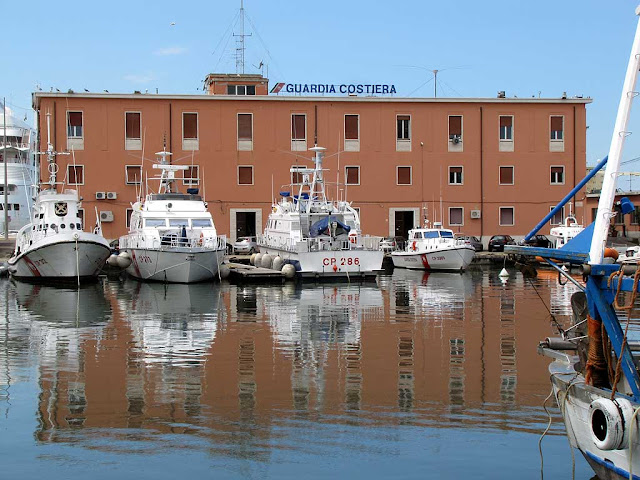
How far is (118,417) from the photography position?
11.4m

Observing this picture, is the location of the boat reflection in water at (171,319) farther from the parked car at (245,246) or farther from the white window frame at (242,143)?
the white window frame at (242,143)

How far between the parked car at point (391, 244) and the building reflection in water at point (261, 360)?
788 inches

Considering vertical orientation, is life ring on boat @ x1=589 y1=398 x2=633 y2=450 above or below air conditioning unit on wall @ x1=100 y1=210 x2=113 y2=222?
below

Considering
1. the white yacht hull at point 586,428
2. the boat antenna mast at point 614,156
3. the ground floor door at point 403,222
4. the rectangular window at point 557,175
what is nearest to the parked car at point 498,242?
the ground floor door at point 403,222

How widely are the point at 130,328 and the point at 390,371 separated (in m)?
8.21

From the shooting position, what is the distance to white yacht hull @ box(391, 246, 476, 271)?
41656mm

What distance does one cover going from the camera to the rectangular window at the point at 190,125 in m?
51.0

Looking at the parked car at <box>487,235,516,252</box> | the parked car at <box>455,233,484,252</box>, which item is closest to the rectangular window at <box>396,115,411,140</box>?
the parked car at <box>455,233,484,252</box>

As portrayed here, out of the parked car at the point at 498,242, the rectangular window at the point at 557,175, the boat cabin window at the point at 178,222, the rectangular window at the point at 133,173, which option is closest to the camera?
the boat cabin window at the point at 178,222

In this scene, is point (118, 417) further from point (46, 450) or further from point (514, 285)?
point (514, 285)

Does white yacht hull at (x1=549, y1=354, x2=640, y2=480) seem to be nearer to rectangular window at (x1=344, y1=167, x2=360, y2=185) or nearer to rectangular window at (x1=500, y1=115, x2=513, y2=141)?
rectangular window at (x1=344, y1=167, x2=360, y2=185)

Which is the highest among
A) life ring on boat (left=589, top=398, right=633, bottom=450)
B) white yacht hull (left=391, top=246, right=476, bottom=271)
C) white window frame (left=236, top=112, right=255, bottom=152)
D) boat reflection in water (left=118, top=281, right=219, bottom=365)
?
white window frame (left=236, top=112, right=255, bottom=152)

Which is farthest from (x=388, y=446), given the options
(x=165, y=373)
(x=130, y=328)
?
(x=130, y=328)

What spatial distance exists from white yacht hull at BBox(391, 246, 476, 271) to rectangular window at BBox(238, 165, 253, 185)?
12.6 m
